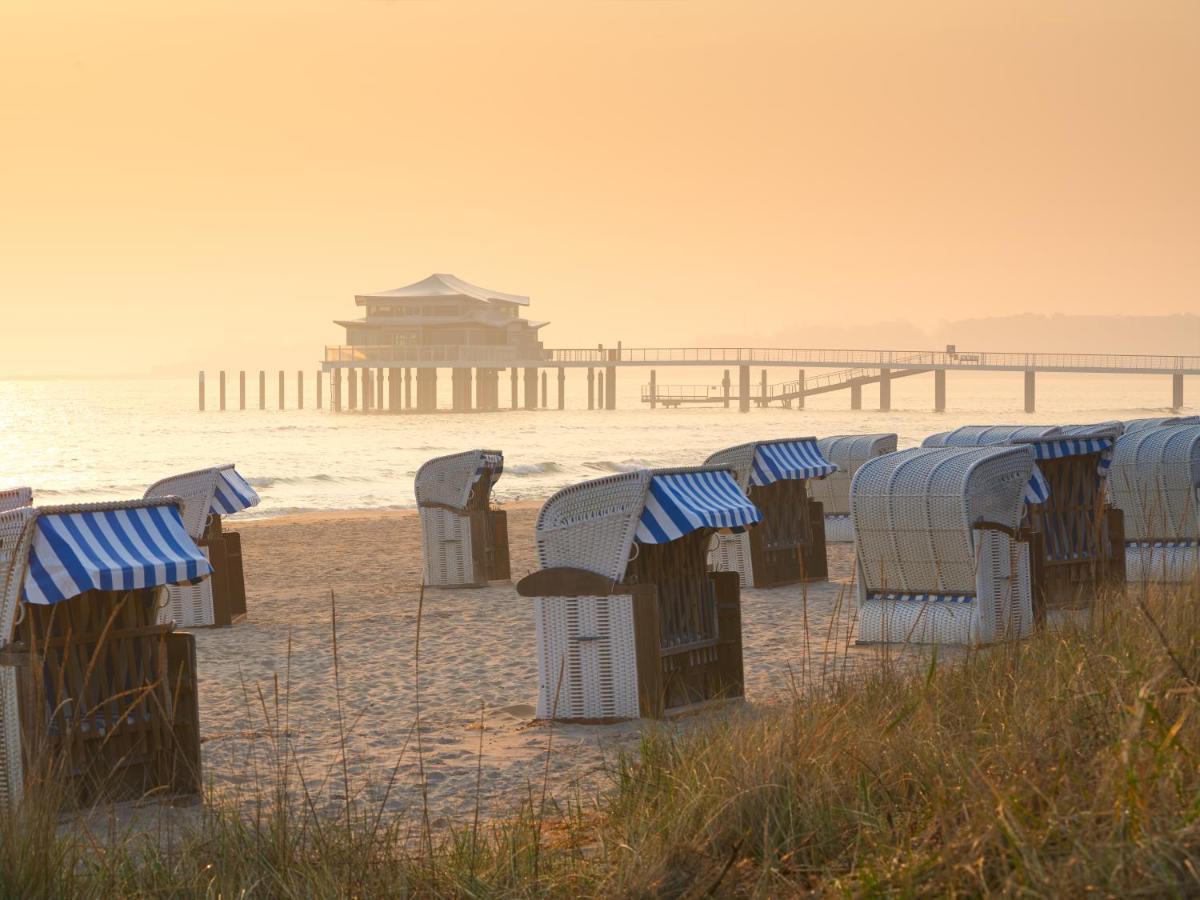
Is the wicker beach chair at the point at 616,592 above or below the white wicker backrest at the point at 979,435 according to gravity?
below

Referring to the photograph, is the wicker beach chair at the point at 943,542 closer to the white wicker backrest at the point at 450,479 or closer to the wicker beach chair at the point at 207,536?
the wicker beach chair at the point at 207,536

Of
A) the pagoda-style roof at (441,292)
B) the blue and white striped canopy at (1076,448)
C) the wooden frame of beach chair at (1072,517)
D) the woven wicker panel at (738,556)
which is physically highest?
the pagoda-style roof at (441,292)

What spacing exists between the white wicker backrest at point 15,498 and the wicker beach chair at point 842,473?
8788 mm

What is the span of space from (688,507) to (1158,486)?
15.4ft

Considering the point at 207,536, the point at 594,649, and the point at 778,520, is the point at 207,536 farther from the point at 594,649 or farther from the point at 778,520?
the point at 594,649

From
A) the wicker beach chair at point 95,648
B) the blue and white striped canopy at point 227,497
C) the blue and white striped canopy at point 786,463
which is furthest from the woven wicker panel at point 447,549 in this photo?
the wicker beach chair at point 95,648

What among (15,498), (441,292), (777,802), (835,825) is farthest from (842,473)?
(441,292)

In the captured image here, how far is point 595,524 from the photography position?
21.9 feet

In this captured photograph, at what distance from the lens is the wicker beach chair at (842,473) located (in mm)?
14977

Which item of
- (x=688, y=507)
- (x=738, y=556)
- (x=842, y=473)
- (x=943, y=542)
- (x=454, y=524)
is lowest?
(x=738, y=556)

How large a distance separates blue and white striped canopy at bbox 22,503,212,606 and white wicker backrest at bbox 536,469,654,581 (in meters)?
1.69

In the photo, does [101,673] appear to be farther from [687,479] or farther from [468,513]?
[468,513]

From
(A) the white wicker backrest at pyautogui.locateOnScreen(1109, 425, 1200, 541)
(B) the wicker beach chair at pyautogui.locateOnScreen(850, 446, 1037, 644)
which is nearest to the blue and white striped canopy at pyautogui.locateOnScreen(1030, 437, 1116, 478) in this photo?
(B) the wicker beach chair at pyautogui.locateOnScreen(850, 446, 1037, 644)

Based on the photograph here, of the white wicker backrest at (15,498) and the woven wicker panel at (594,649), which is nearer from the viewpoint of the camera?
the woven wicker panel at (594,649)
